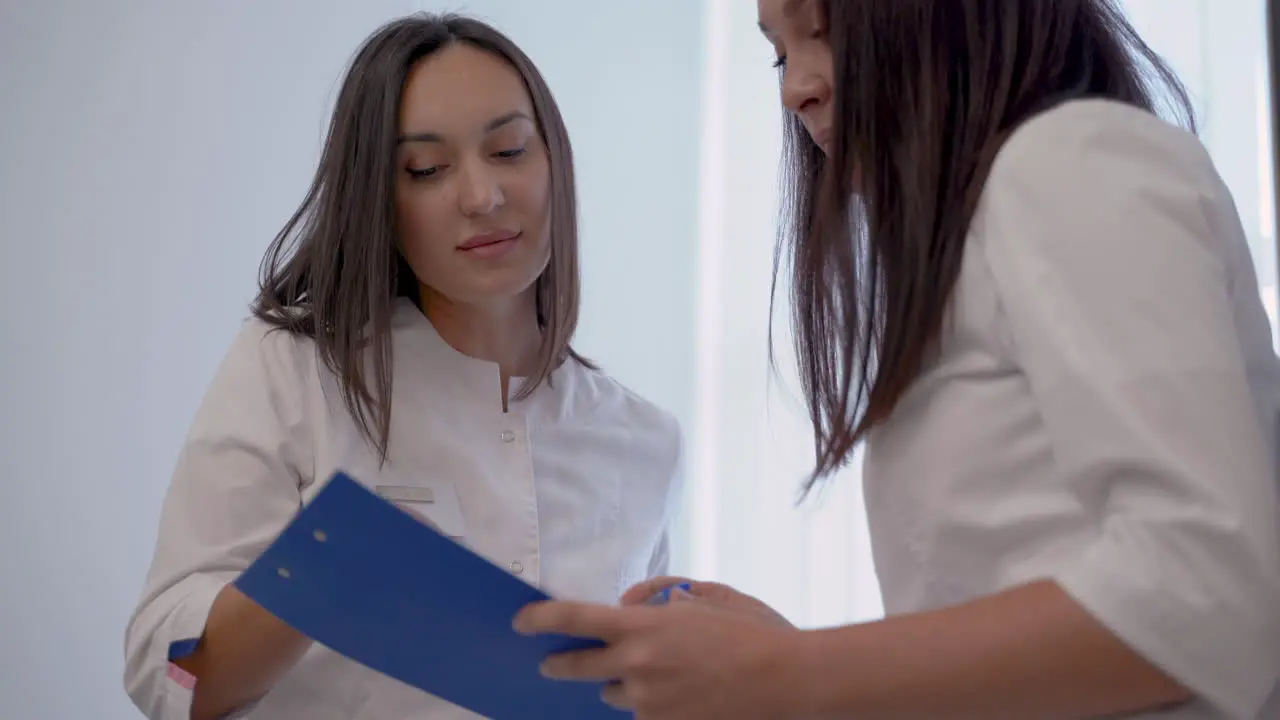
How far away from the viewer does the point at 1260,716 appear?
66 cm

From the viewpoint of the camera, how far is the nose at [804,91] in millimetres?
857

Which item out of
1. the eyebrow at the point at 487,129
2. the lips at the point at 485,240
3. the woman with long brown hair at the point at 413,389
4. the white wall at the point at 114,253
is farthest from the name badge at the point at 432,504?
the white wall at the point at 114,253

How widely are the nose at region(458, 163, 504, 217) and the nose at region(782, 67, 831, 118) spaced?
488 mm

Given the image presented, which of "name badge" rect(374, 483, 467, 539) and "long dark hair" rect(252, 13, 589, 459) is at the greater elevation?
"long dark hair" rect(252, 13, 589, 459)

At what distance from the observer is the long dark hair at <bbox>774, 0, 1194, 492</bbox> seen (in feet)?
2.43

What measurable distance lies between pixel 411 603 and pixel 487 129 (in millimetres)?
700

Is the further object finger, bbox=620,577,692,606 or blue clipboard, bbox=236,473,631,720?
finger, bbox=620,577,692,606

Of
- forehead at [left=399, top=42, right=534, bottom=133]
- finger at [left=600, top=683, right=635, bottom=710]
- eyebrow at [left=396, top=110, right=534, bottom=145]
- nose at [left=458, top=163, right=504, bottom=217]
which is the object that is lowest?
finger at [left=600, top=683, right=635, bottom=710]

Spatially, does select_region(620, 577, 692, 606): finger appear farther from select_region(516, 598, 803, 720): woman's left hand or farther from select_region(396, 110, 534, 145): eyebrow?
select_region(396, 110, 534, 145): eyebrow

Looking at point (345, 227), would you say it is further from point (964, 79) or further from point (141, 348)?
point (141, 348)

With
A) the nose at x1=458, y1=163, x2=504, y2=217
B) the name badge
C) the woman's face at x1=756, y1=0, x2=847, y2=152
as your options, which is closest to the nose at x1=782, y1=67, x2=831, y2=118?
the woman's face at x1=756, y1=0, x2=847, y2=152

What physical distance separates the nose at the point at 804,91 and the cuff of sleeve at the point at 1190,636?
40cm

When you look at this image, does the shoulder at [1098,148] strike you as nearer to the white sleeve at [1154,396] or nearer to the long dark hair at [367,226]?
the white sleeve at [1154,396]

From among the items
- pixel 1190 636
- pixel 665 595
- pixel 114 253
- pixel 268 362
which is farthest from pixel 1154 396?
pixel 114 253
